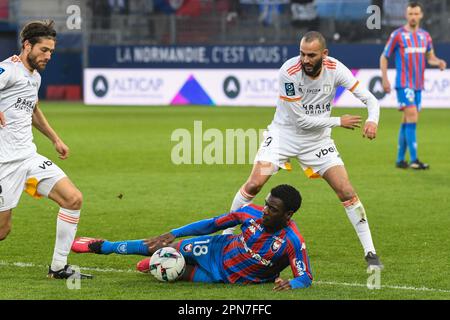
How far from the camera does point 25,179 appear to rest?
24.1 ft

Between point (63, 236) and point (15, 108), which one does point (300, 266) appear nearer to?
point (63, 236)

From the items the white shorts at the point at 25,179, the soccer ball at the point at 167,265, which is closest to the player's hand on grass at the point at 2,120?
the white shorts at the point at 25,179

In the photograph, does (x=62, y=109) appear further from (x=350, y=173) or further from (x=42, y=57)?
(x=42, y=57)

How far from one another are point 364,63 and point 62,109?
31.7 ft

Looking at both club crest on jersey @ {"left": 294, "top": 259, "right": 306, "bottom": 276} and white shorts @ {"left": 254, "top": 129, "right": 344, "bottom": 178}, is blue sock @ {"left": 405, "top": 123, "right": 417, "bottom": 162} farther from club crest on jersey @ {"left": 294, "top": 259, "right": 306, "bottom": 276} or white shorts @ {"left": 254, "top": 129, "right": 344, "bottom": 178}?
club crest on jersey @ {"left": 294, "top": 259, "right": 306, "bottom": 276}

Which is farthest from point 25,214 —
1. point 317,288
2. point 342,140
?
point 342,140

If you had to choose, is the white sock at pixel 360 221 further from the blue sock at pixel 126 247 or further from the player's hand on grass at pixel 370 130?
the blue sock at pixel 126 247

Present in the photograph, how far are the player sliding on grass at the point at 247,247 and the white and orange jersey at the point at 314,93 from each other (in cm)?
124

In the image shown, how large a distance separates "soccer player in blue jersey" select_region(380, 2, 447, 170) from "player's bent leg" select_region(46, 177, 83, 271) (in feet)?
28.3

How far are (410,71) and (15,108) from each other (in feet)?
30.0

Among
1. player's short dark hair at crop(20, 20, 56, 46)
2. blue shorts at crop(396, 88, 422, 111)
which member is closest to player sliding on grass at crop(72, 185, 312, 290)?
player's short dark hair at crop(20, 20, 56, 46)

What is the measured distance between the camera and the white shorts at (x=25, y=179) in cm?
727

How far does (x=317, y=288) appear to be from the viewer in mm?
6961

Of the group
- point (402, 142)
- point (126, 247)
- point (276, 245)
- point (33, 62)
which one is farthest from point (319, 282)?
point (402, 142)
